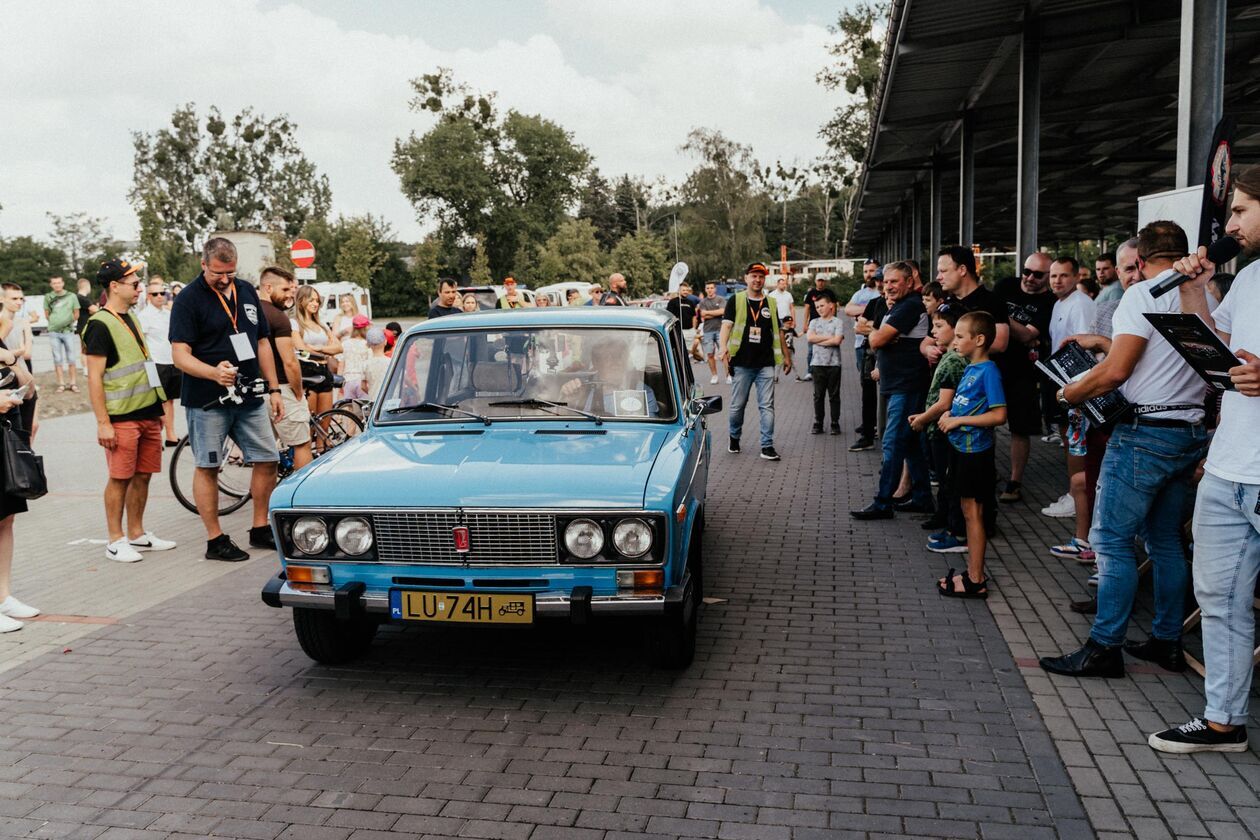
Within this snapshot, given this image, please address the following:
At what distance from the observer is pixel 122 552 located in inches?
292

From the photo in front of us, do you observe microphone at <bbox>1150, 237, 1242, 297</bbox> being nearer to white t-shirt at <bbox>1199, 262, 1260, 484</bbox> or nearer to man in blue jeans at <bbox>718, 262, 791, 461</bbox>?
white t-shirt at <bbox>1199, 262, 1260, 484</bbox>

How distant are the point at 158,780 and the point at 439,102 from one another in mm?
79940

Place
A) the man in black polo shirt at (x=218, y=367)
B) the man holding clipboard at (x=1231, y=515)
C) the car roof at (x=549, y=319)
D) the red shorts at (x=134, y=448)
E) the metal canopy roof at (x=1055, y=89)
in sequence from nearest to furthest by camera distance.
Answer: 1. the man holding clipboard at (x=1231, y=515)
2. the car roof at (x=549, y=319)
3. the man in black polo shirt at (x=218, y=367)
4. the red shorts at (x=134, y=448)
5. the metal canopy roof at (x=1055, y=89)

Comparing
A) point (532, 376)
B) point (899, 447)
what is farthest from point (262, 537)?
point (899, 447)

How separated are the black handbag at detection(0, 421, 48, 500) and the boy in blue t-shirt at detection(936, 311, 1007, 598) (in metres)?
5.31

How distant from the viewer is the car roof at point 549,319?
18.7ft

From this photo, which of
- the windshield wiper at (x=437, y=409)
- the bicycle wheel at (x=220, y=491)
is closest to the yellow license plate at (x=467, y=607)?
the windshield wiper at (x=437, y=409)

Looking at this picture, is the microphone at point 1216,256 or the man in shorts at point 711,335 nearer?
the microphone at point 1216,256

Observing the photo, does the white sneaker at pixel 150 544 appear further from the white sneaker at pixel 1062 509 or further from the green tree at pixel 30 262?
the green tree at pixel 30 262

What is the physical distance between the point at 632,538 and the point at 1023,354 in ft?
17.2

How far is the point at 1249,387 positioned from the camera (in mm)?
Answer: 3438


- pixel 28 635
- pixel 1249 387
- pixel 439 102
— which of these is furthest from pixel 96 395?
pixel 439 102

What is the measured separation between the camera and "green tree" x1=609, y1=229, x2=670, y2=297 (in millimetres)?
78875

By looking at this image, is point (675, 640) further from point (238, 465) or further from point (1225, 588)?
point (238, 465)
